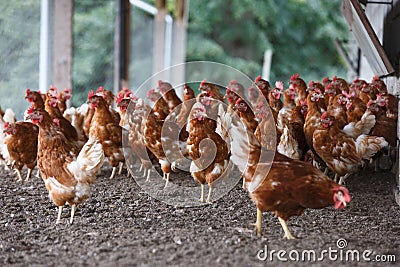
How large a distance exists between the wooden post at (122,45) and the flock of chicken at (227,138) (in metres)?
3.88

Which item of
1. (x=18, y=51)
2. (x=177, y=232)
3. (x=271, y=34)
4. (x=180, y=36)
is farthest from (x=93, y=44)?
(x=271, y=34)

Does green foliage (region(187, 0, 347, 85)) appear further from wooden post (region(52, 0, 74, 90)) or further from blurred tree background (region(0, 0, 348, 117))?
wooden post (region(52, 0, 74, 90))

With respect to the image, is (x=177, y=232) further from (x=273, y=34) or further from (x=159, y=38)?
(x=273, y=34)

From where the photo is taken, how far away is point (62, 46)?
7.28 metres

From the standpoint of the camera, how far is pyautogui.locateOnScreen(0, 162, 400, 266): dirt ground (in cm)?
271

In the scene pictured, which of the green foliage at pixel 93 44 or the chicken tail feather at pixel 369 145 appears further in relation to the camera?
the green foliage at pixel 93 44

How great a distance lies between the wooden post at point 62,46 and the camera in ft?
23.8

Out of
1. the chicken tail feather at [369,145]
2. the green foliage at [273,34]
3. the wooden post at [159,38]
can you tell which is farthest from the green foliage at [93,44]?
the green foliage at [273,34]

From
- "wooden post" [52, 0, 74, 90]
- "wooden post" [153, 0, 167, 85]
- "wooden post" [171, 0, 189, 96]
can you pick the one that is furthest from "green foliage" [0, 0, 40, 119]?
"wooden post" [171, 0, 189, 96]

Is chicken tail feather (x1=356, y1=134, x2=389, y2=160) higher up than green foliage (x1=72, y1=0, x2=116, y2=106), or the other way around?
green foliage (x1=72, y1=0, x2=116, y2=106)

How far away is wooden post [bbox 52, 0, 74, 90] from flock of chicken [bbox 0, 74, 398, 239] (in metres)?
1.38

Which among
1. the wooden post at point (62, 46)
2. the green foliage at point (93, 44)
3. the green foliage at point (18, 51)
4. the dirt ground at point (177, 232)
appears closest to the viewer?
the dirt ground at point (177, 232)

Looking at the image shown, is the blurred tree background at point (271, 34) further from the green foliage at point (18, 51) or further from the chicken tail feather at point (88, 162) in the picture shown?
the chicken tail feather at point (88, 162)

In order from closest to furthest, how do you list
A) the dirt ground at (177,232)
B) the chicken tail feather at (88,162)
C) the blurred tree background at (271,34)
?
the dirt ground at (177,232) → the chicken tail feather at (88,162) → the blurred tree background at (271,34)
